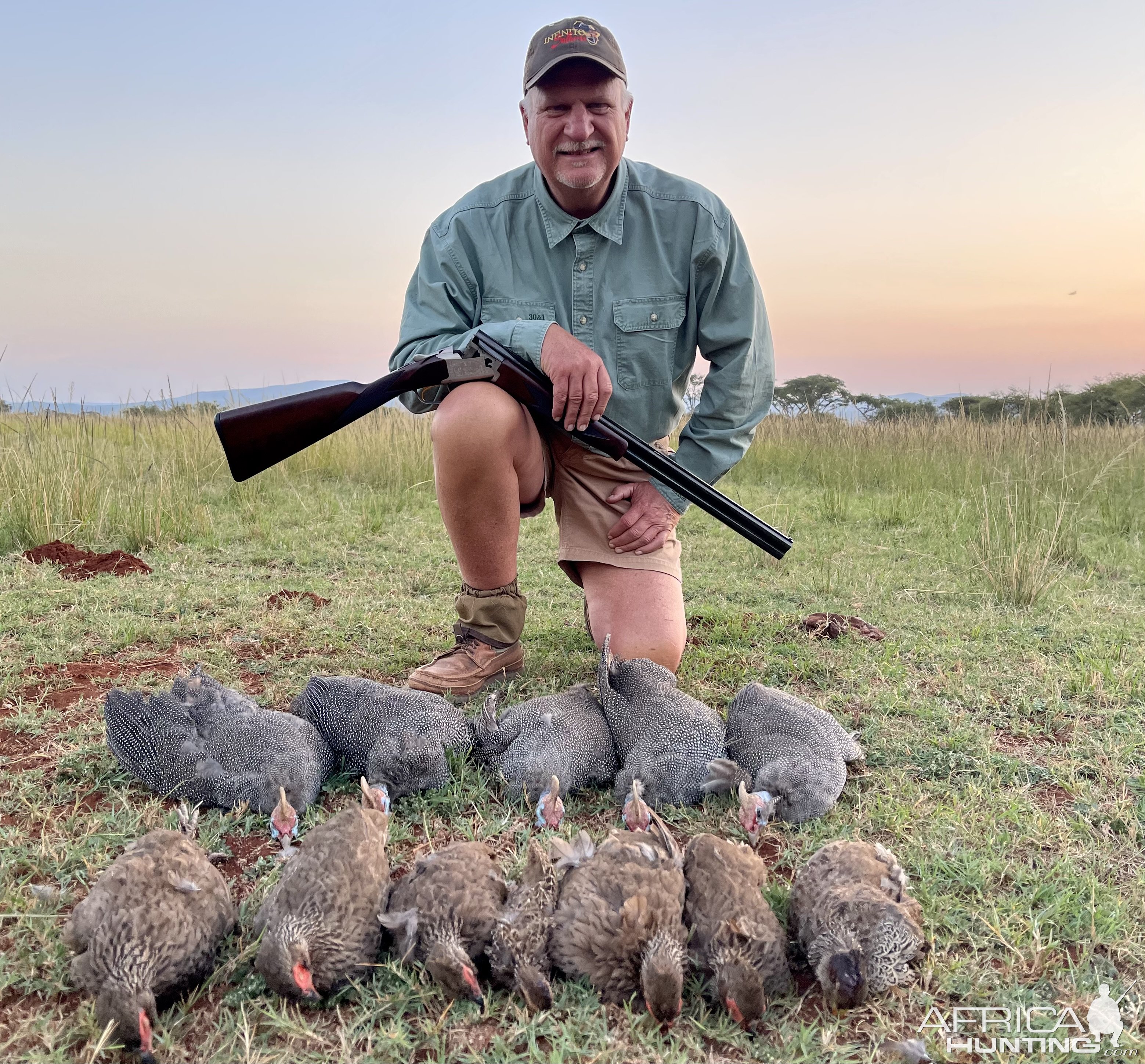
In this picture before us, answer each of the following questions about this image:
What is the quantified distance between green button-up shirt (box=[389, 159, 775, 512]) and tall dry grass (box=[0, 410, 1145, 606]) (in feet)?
9.13

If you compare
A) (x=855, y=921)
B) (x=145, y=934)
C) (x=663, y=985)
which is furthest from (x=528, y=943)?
(x=145, y=934)

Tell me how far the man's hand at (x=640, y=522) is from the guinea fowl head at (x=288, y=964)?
263cm

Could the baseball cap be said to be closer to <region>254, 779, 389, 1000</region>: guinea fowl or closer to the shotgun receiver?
the shotgun receiver

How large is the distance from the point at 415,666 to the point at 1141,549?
636 centimetres

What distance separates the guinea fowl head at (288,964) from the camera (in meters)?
2.12

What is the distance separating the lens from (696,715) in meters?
3.38

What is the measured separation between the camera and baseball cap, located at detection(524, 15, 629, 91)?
12.7 ft

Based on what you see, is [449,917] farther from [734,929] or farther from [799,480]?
[799,480]

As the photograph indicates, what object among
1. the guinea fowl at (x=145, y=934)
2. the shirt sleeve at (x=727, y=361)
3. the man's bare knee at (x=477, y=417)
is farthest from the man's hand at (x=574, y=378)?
the guinea fowl at (x=145, y=934)

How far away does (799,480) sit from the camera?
37.1 feet

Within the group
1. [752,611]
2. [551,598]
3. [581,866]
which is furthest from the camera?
[551,598]

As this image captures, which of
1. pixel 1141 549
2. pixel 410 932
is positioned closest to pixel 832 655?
pixel 410 932

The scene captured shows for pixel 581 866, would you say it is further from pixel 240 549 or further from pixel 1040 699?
pixel 240 549

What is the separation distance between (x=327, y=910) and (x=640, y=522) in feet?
8.46
